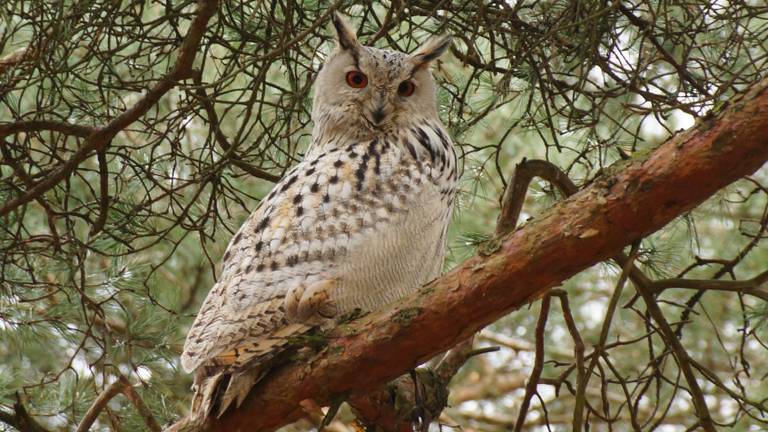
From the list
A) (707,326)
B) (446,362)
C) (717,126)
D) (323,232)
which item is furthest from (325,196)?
(707,326)

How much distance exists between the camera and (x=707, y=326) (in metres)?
4.88

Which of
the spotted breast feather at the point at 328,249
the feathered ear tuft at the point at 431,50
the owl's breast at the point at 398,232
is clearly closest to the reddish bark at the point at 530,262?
the spotted breast feather at the point at 328,249

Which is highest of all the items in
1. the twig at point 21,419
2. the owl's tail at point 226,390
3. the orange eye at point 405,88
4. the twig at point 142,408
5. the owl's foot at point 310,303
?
the orange eye at point 405,88

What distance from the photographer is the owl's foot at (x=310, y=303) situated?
2182 millimetres

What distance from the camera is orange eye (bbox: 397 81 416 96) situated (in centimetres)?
255

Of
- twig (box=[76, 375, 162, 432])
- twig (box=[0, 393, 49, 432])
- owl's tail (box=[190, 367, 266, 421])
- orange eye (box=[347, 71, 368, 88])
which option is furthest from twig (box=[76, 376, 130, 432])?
orange eye (box=[347, 71, 368, 88])

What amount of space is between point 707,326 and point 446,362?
2909 millimetres

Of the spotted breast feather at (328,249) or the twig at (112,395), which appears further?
the twig at (112,395)

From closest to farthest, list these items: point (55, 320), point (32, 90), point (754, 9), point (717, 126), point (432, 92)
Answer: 1. point (717, 126)
2. point (754, 9)
3. point (432, 92)
4. point (55, 320)
5. point (32, 90)

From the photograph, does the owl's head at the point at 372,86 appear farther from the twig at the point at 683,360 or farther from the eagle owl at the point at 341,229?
the twig at the point at 683,360

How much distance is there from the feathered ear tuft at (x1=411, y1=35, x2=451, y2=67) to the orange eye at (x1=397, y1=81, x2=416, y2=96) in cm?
6

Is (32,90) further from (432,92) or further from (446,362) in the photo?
(446,362)

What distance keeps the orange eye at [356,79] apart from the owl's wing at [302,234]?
207 millimetres

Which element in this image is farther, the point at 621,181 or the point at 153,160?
the point at 153,160
